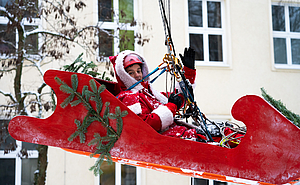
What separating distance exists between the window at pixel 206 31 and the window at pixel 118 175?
2.74 meters

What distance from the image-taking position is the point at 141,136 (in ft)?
8.03

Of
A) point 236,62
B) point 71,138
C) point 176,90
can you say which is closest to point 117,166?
point 236,62

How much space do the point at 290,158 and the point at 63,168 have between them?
4709mm

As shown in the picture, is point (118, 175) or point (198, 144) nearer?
point (198, 144)

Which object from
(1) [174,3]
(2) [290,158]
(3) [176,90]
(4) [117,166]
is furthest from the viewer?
(1) [174,3]

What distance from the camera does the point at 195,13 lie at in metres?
7.38

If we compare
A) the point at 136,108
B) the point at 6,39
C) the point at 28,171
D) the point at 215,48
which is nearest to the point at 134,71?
the point at 136,108

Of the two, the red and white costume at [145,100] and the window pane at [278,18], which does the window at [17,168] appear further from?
the window pane at [278,18]

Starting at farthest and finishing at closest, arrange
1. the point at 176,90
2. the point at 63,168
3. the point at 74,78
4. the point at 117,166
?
the point at 117,166 < the point at 63,168 < the point at 176,90 < the point at 74,78

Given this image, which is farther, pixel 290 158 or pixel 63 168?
pixel 63 168

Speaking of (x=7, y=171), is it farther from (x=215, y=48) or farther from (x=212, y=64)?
(x=215, y=48)

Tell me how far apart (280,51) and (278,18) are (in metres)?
0.75

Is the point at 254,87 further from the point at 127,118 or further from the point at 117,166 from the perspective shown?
the point at 127,118

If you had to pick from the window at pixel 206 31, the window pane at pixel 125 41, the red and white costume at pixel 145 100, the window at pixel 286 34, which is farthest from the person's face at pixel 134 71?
the window at pixel 286 34
